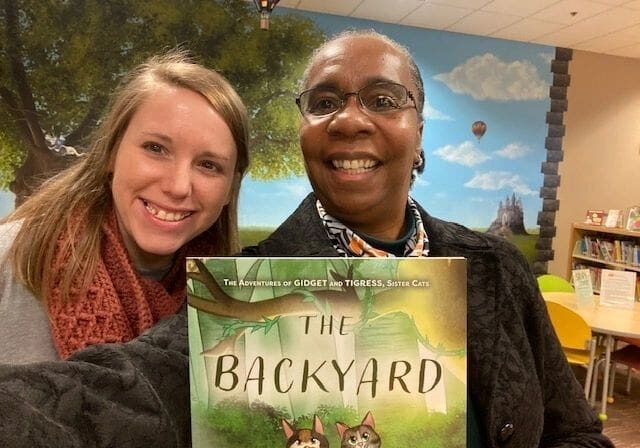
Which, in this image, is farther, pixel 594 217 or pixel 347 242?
pixel 594 217

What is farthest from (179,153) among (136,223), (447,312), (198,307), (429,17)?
(429,17)

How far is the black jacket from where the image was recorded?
915 millimetres

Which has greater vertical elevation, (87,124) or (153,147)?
(87,124)

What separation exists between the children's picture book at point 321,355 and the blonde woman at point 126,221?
40 centimetres

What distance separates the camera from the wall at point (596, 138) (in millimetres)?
6059

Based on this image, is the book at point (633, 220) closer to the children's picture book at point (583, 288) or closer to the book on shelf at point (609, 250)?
the book on shelf at point (609, 250)

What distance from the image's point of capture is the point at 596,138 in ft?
20.3

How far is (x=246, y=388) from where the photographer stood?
0.65m

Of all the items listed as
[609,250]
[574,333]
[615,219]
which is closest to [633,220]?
[615,219]

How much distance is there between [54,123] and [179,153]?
13.6ft

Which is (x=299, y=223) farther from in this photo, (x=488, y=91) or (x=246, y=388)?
(x=488, y=91)

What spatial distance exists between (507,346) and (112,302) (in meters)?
0.77

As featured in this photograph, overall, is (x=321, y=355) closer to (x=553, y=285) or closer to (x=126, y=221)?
(x=126, y=221)

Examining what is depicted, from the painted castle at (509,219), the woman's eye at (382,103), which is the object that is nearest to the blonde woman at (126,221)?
the woman's eye at (382,103)
